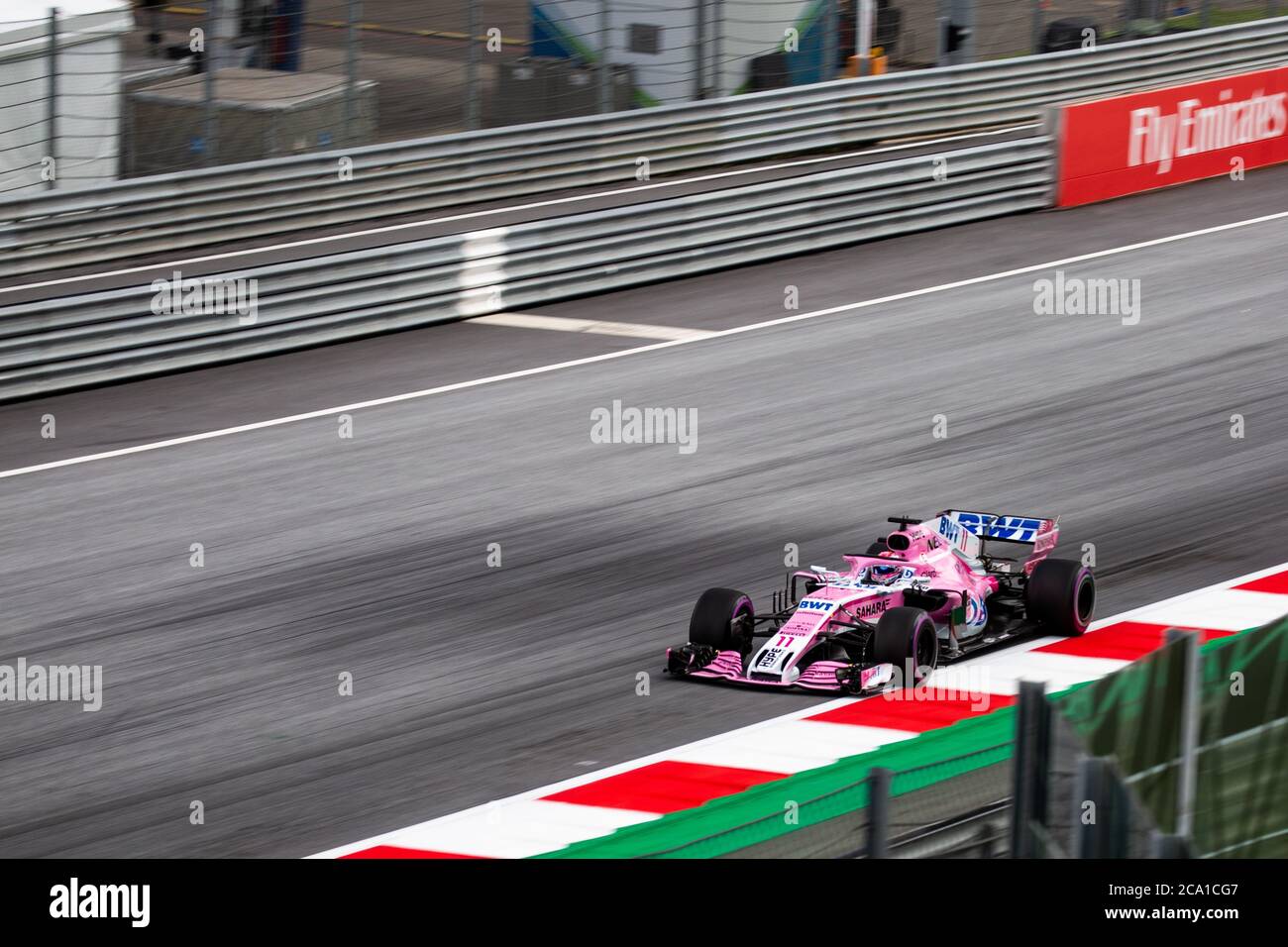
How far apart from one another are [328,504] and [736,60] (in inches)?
483

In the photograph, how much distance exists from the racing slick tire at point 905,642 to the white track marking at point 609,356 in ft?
22.6

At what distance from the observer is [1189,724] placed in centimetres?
575

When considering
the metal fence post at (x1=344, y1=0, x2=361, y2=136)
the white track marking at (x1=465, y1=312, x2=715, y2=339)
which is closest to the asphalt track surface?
Answer: the white track marking at (x1=465, y1=312, x2=715, y2=339)

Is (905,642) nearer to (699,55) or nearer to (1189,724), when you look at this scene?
(1189,724)

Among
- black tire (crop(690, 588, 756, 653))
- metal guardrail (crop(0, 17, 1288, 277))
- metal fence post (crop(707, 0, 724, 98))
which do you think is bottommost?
black tire (crop(690, 588, 756, 653))

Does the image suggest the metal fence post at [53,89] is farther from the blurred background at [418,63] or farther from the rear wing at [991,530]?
the rear wing at [991,530]

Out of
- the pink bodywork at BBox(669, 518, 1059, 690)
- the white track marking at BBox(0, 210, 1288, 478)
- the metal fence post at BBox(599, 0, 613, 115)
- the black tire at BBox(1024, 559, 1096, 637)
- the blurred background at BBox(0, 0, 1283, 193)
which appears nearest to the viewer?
the pink bodywork at BBox(669, 518, 1059, 690)

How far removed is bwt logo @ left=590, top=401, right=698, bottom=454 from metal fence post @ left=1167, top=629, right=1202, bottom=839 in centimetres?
831

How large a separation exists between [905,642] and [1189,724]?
3548 millimetres

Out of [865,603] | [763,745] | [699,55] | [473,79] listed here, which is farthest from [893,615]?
[699,55]

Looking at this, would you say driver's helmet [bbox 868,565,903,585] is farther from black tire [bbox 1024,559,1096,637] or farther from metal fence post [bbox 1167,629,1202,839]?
metal fence post [bbox 1167,629,1202,839]

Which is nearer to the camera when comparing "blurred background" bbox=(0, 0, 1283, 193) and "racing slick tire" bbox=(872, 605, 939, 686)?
"racing slick tire" bbox=(872, 605, 939, 686)

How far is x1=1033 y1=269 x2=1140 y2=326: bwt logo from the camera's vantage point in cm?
1780

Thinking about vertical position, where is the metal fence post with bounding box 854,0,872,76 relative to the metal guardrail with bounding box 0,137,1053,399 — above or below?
above
